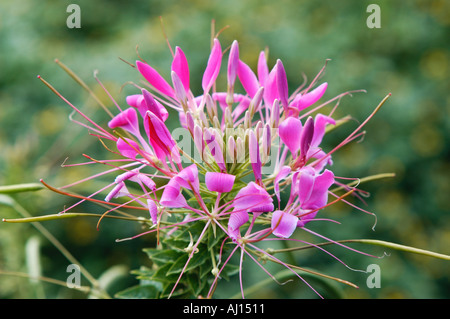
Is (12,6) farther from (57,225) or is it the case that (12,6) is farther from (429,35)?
(429,35)

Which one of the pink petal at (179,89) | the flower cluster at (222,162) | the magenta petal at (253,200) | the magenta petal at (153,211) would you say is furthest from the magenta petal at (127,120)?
the magenta petal at (253,200)

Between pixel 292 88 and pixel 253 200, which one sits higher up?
pixel 292 88

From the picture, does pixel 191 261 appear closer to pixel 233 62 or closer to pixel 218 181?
pixel 218 181

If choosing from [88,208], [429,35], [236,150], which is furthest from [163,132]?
[429,35]

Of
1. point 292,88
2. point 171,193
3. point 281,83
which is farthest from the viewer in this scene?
point 292,88

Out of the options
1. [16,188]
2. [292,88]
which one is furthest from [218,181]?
[292,88]
